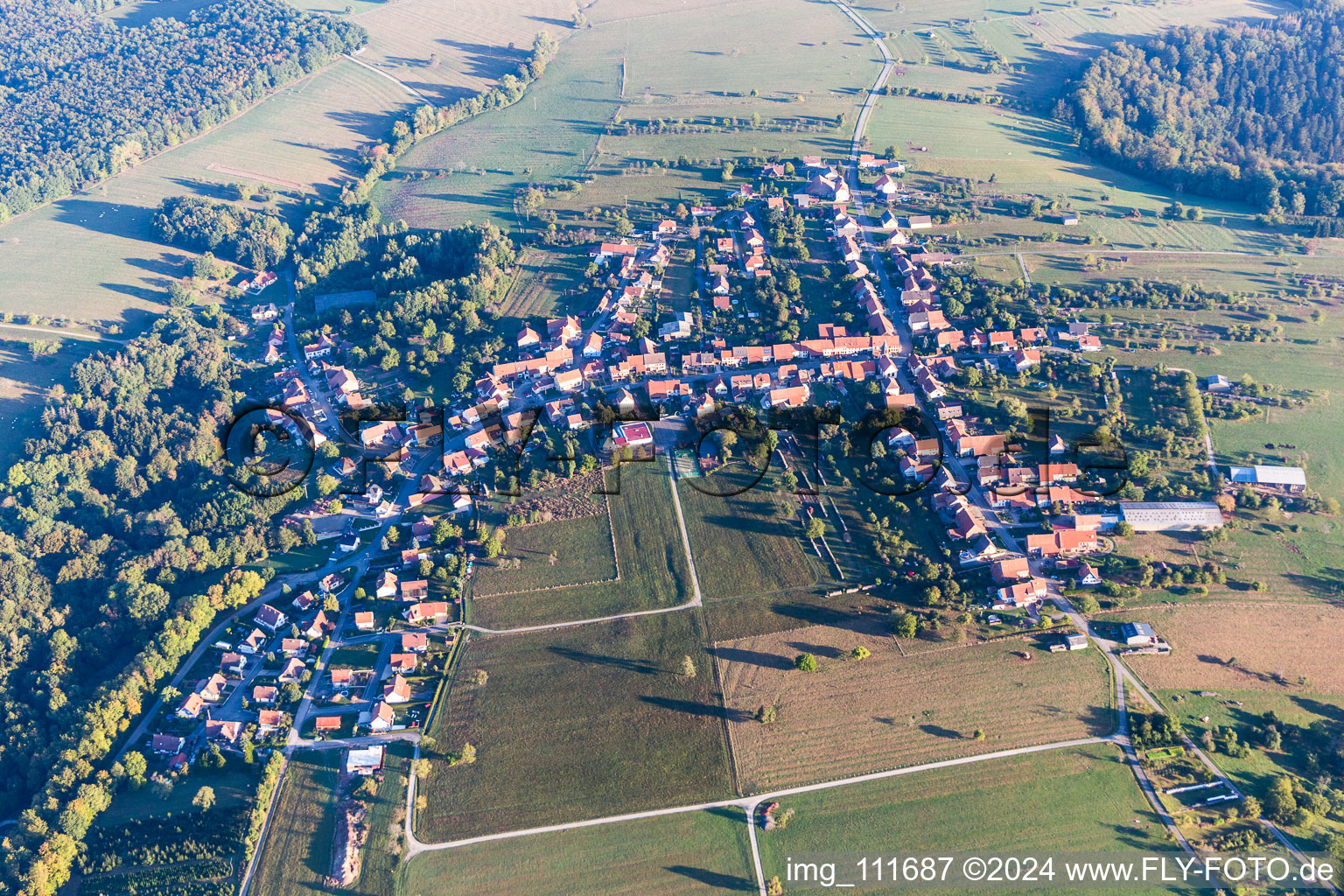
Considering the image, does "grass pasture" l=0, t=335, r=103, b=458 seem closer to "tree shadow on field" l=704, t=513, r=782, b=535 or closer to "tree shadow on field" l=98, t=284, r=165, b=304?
"tree shadow on field" l=98, t=284, r=165, b=304

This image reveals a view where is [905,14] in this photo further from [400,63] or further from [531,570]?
[531,570]

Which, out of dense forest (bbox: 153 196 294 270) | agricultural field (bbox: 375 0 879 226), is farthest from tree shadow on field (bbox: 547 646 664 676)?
dense forest (bbox: 153 196 294 270)

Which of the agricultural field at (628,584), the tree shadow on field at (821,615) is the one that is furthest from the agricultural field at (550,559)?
the tree shadow on field at (821,615)

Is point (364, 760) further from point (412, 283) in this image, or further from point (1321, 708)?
point (1321, 708)

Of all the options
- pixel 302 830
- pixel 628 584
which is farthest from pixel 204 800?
pixel 628 584

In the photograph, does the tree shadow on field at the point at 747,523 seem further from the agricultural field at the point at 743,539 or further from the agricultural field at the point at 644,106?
the agricultural field at the point at 644,106

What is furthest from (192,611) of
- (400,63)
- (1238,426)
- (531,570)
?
(400,63)
